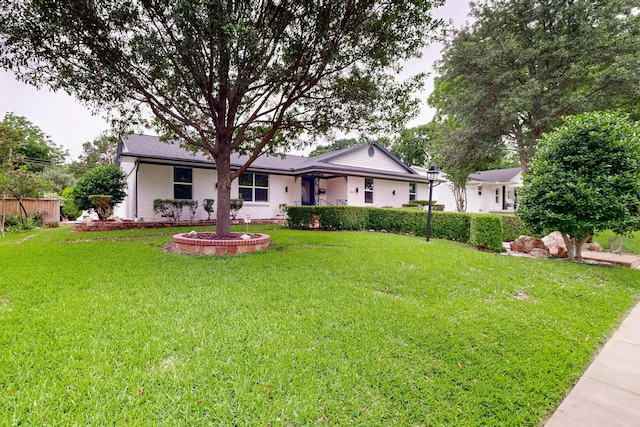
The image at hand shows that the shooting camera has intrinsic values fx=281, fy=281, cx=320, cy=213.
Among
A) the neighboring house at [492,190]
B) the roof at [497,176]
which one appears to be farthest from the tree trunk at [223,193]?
the roof at [497,176]

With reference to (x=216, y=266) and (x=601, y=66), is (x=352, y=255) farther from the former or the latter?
(x=601, y=66)

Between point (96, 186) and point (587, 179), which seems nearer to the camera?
point (587, 179)

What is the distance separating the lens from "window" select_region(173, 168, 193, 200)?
1235cm

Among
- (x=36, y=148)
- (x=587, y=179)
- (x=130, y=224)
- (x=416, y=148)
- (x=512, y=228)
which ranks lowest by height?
(x=512, y=228)

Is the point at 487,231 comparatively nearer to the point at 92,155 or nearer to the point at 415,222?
the point at 415,222

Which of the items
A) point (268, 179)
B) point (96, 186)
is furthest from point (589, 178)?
point (96, 186)

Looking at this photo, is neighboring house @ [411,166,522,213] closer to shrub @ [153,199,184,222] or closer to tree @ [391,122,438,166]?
tree @ [391,122,438,166]

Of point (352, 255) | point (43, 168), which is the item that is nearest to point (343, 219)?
point (352, 255)

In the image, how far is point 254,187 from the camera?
14.2m

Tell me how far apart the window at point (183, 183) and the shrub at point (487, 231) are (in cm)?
1144

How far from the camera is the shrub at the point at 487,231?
26.1 ft

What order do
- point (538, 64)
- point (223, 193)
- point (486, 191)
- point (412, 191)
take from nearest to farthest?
point (223, 193), point (538, 64), point (412, 191), point (486, 191)

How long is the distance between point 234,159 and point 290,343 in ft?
41.1

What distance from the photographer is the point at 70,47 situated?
18.0 feet
